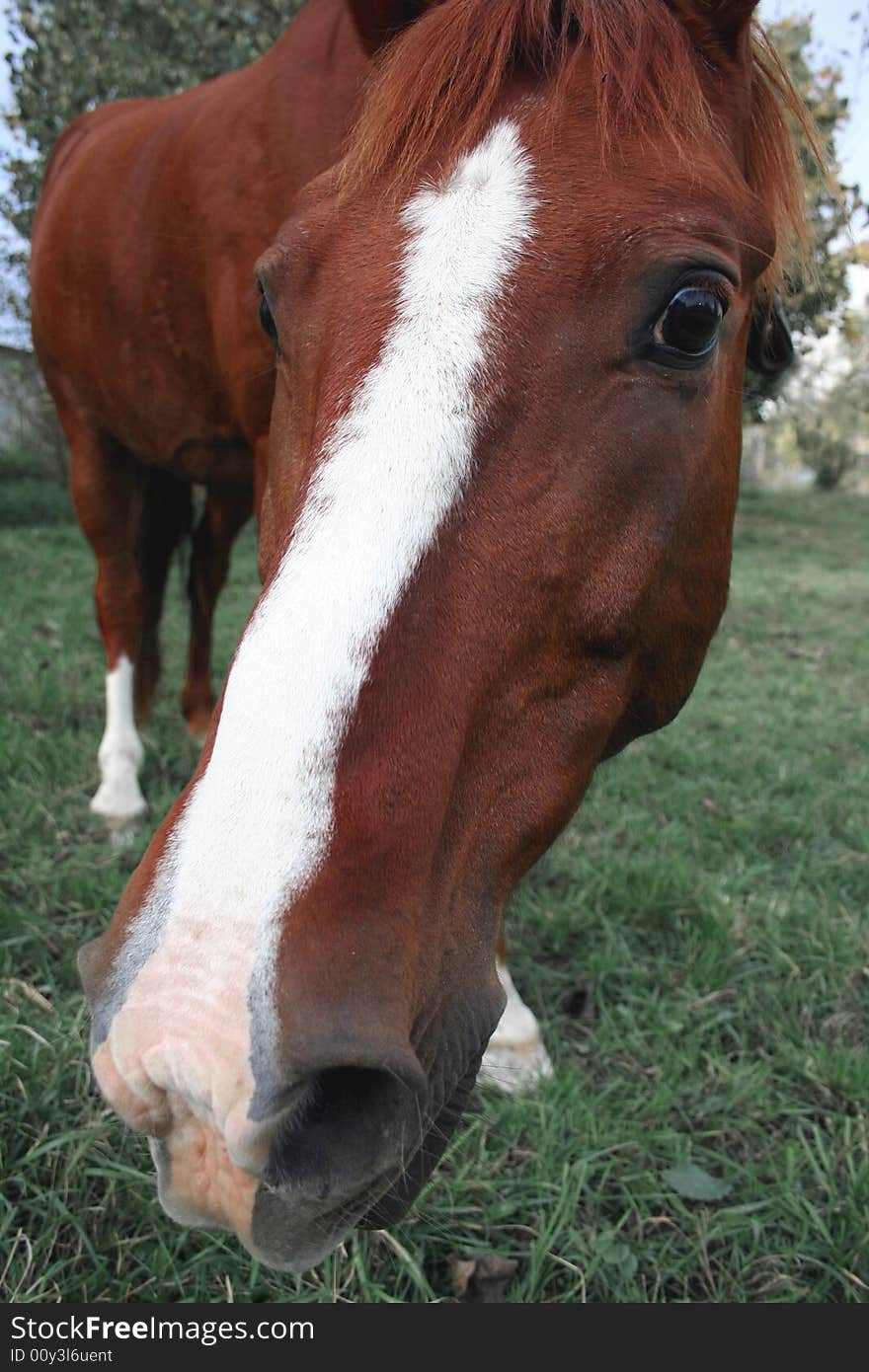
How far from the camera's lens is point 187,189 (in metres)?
2.73

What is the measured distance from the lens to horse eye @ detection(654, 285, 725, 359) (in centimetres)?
125

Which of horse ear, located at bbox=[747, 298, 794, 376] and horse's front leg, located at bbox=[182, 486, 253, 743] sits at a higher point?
horse ear, located at bbox=[747, 298, 794, 376]

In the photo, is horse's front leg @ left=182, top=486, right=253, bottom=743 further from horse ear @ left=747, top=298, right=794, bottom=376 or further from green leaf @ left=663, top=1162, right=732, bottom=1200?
green leaf @ left=663, top=1162, right=732, bottom=1200

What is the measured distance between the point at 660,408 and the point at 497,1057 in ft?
5.19

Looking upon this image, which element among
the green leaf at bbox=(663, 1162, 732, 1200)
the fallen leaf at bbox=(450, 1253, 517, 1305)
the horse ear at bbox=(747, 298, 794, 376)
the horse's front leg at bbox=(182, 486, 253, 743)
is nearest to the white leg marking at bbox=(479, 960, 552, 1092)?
the green leaf at bbox=(663, 1162, 732, 1200)

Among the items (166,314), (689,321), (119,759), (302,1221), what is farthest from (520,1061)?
(166,314)

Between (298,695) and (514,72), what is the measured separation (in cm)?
103

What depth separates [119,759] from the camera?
350 cm

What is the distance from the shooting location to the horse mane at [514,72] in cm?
133

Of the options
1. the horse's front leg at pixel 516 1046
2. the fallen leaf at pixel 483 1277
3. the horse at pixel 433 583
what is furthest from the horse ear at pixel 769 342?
the fallen leaf at pixel 483 1277

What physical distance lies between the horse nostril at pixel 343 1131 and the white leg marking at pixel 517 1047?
1.25m

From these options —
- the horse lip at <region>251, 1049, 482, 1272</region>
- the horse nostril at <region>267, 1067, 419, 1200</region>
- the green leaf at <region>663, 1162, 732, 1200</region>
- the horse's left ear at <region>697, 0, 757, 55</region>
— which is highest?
the horse's left ear at <region>697, 0, 757, 55</region>

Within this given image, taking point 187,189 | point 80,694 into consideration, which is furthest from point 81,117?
point 80,694

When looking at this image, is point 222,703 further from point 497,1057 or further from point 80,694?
point 80,694
